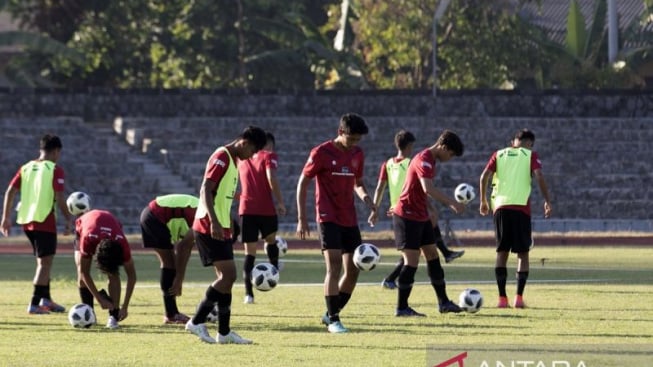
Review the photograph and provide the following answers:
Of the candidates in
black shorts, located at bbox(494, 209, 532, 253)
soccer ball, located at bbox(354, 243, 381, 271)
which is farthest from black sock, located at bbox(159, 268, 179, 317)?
black shorts, located at bbox(494, 209, 532, 253)

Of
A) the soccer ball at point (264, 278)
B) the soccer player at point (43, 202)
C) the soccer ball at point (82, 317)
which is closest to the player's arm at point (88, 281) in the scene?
the soccer ball at point (82, 317)

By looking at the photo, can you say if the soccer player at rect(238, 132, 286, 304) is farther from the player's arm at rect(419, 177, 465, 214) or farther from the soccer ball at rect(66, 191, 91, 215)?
the player's arm at rect(419, 177, 465, 214)

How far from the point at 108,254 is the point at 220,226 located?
1679 millimetres

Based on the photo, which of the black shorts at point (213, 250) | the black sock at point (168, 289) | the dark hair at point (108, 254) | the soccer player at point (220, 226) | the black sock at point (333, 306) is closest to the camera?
the soccer player at point (220, 226)

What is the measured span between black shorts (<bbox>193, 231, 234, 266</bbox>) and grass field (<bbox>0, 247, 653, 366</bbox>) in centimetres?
78

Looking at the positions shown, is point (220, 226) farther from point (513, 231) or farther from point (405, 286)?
point (513, 231)

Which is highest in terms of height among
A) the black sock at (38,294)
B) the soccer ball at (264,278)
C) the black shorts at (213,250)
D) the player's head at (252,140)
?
the player's head at (252,140)

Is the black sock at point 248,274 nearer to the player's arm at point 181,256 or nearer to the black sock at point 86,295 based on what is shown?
the player's arm at point 181,256

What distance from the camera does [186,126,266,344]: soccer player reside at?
47.9ft

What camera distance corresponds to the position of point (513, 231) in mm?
19062

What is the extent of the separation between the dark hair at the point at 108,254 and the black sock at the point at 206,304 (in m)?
1.24

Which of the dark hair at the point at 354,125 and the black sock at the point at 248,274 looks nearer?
the dark hair at the point at 354,125

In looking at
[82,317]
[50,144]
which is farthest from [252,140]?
[50,144]

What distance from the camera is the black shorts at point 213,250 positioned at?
14.8 meters
